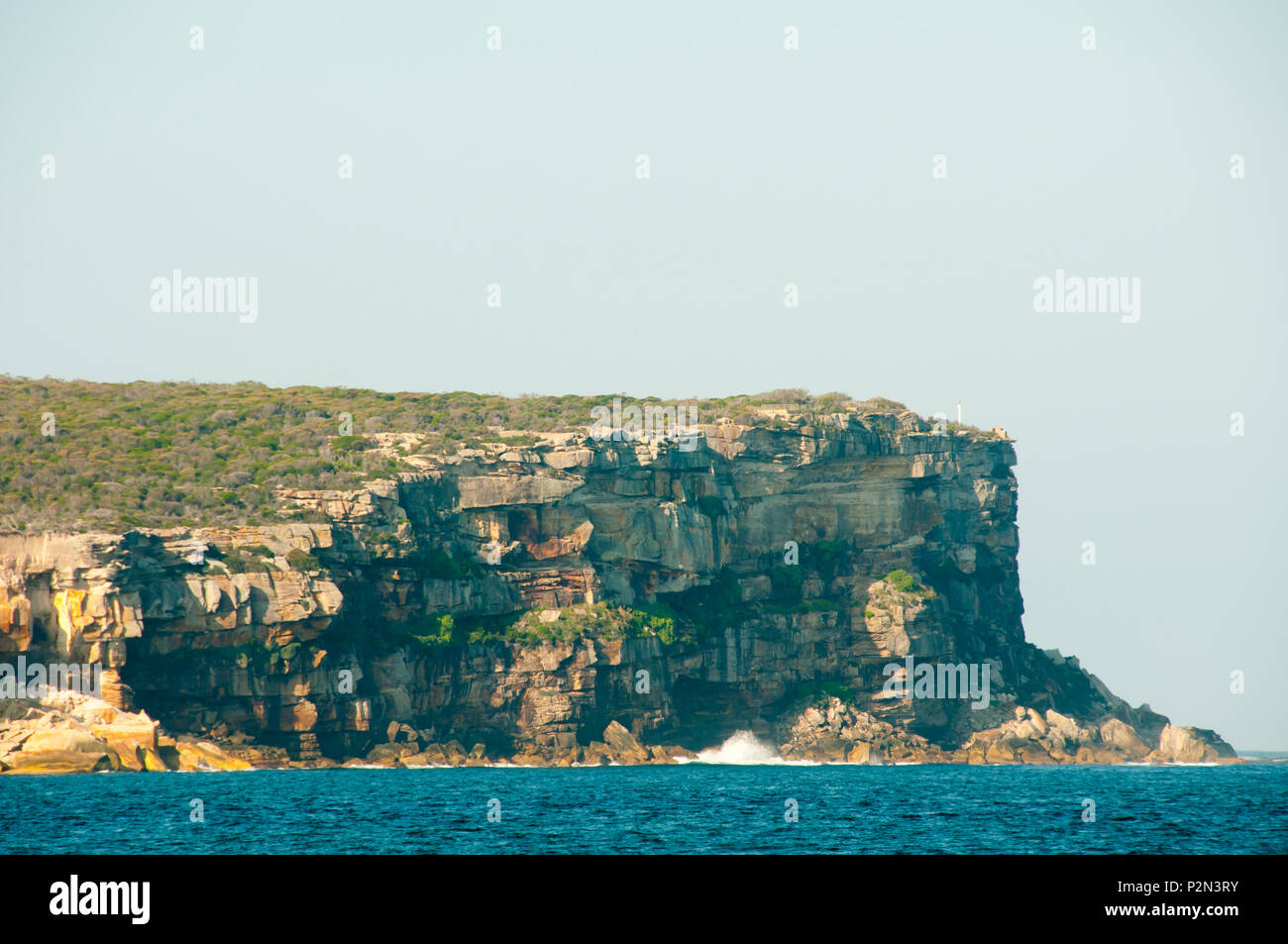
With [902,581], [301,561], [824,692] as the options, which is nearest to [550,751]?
[301,561]

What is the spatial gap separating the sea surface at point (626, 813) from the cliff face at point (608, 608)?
11299mm

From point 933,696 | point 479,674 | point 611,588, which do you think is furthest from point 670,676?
point 933,696

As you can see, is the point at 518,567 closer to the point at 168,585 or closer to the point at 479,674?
the point at 479,674

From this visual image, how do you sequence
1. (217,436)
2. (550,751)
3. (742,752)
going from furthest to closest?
1. (217,436)
2. (742,752)
3. (550,751)

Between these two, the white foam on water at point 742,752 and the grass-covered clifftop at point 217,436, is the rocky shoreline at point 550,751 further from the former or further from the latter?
the grass-covered clifftop at point 217,436

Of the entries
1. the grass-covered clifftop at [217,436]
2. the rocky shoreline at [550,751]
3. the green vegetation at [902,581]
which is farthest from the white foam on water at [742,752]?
the grass-covered clifftop at [217,436]

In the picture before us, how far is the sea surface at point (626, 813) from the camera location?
45.6 metres

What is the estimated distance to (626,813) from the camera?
188ft

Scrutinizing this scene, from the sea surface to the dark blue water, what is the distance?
110 mm

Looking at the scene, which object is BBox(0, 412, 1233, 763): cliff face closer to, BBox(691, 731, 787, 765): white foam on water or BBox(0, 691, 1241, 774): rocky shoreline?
BBox(0, 691, 1241, 774): rocky shoreline

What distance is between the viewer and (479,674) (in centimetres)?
10388

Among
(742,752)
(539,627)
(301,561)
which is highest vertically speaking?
(301,561)

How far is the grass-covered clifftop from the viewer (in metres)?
95.7

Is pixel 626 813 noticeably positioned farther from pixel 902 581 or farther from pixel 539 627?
pixel 902 581
